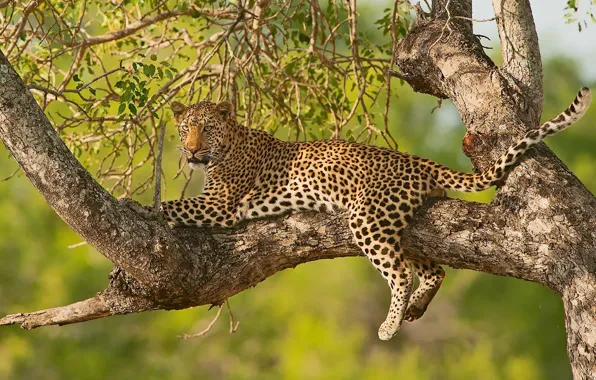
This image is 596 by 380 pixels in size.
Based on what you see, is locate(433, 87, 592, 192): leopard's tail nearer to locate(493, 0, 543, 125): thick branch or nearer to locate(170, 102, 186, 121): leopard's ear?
locate(493, 0, 543, 125): thick branch

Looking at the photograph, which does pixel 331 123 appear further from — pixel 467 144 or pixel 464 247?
pixel 464 247

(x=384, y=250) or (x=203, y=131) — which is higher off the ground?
(x=203, y=131)

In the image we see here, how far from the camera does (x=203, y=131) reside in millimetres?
8422

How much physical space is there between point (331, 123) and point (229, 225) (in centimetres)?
285

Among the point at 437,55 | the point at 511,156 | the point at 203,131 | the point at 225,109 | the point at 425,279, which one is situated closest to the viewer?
the point at 511,156

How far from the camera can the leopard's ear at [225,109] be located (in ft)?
28.0

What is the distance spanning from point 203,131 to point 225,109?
0.95 ft

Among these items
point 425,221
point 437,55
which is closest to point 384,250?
point 425,221

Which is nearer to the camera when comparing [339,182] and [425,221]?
[425,221]

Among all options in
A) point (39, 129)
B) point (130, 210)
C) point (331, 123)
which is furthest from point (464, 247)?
point (331, 123)

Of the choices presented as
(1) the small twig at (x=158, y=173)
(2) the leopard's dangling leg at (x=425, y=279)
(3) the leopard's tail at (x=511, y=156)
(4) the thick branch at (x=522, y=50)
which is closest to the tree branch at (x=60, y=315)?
(1) the small twig at (x=158, y=173)

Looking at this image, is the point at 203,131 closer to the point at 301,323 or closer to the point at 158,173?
the point at 158,173

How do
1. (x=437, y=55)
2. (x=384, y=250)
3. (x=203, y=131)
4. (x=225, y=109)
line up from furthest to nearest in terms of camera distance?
(x=225, y=109) < (x=203, y=131) < (x=437, y=55) < (x=384, y=250)

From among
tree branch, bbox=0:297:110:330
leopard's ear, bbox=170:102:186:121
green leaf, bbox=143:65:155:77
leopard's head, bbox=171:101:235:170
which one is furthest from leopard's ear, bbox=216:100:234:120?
tree branch, bbox=0:297:110:330
